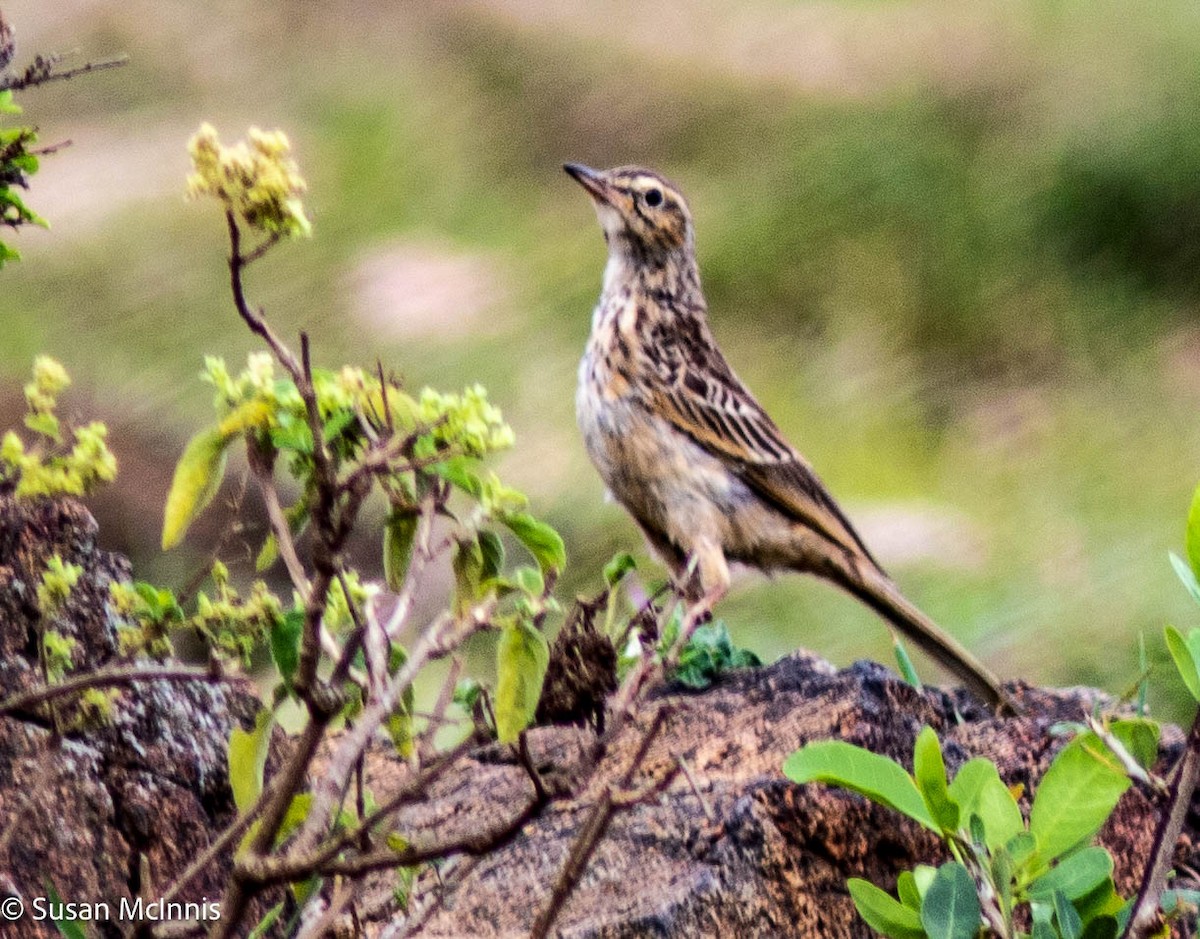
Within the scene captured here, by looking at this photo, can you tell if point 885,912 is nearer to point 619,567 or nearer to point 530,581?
point 530,581

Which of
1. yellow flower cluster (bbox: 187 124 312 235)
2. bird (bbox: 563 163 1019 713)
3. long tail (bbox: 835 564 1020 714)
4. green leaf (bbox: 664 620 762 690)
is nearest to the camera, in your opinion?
yellow flower cluster (bbox: 187 124 312 235)

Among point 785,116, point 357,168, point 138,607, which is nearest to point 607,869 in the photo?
point 138,607

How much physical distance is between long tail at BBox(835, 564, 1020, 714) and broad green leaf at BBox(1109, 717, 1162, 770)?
1.58 m

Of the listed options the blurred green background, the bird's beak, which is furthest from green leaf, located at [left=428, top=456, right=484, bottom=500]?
the blurred green background

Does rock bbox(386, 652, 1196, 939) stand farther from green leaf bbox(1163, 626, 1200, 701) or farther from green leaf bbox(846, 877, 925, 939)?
green leaf bbox(1163, 626, 1200, 701)

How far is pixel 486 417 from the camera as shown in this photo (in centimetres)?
170

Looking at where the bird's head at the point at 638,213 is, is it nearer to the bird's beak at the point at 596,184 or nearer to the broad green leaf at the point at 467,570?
the bird's beak at the point at 596,184

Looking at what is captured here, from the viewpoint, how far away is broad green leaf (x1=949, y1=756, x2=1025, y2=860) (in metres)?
1.94

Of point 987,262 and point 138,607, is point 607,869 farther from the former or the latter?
point 987,262

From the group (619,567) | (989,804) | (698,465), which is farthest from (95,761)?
(698,465)

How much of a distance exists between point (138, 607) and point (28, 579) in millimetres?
426

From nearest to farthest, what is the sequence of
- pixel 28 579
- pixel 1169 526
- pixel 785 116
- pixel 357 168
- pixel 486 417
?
1. pixel 486 417
2. pixel 28 579
3. pixel 1169 526
4. pixel 357 168
5. pixel 785 116

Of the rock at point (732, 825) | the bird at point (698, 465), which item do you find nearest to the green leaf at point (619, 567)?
the rock at point (732, 825)

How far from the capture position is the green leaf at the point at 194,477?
167cm
